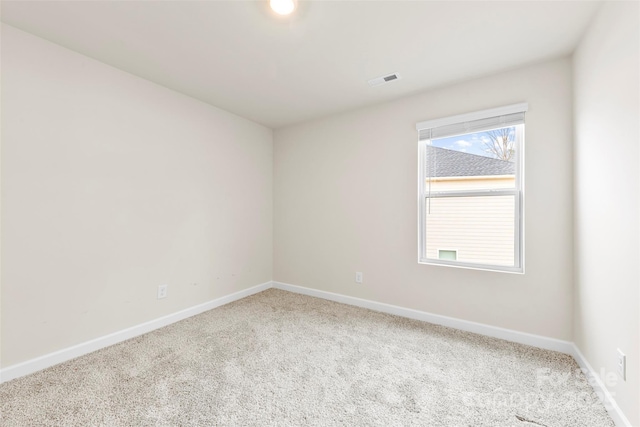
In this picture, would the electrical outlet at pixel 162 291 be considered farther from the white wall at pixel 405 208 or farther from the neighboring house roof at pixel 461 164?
the neighboring house roof at pixel 461 164

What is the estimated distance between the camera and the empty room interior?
59.4 inches

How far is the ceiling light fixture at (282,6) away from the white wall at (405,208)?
1.62m

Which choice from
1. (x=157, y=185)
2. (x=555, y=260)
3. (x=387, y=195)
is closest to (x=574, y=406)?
(x=555, y=260)

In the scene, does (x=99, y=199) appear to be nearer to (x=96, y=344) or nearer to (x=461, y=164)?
(x=96, y=344)

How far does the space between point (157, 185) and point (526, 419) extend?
3191mm

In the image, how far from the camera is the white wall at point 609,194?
4.13 ft

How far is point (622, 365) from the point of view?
1.33m

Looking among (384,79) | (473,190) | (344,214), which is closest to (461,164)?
(473,190)

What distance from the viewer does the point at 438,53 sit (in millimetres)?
2012

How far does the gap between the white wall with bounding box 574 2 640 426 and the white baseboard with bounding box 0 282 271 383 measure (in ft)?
10.6

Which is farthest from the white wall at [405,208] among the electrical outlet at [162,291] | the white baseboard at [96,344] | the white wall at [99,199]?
the electrical outlet at [162,291]

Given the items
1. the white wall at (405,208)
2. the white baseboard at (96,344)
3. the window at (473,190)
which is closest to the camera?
the white baseboard at (96,344)

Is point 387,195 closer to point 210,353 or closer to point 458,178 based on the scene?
point 458,178

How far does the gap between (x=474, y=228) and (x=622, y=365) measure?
1294mm
